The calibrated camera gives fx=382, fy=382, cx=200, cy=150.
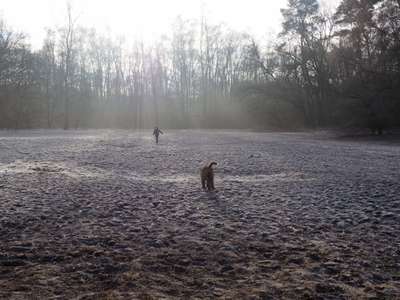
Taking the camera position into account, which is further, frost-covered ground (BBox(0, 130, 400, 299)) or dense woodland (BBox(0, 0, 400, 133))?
dense woodland (BBox(0, 0, 400, 133))

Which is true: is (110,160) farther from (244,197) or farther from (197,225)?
(197,225)

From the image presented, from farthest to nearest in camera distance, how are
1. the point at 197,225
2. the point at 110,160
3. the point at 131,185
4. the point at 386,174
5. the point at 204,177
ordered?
the point at 110,160 → the point at 386,174 → the point at 131,185 → the point at 204,177 → the point at 197,225

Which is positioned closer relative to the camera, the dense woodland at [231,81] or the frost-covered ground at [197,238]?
the frost-covered ground at [197,238]

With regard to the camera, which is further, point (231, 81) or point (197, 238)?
point (231, 81)

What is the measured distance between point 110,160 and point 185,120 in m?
44.9

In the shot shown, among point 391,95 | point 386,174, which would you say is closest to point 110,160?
point 386,174

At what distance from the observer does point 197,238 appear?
16.6 ft

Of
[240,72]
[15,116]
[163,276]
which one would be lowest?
[163,276]

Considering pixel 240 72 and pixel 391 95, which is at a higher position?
pixel 240 72

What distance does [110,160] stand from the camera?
48.8 ft

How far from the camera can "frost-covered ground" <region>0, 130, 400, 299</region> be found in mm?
3539

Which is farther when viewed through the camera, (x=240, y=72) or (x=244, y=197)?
(x=240, y=72)

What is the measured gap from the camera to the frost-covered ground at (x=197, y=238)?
354 cm

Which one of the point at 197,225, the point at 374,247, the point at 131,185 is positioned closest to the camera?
the point at 374,247
